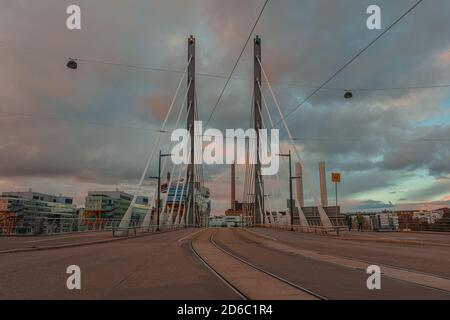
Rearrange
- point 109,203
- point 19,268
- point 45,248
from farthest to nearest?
point 109,203 → point 45,248 → point 19,268

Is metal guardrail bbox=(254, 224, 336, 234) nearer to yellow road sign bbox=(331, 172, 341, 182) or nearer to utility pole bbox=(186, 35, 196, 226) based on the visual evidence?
yellow road sign bbox=(331, 172, 341, 182)

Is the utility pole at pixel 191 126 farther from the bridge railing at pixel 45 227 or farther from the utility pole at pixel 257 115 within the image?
the bridge railing at pixel 45 227

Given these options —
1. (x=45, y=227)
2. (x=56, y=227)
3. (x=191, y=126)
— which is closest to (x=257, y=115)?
(x=191, y=126)

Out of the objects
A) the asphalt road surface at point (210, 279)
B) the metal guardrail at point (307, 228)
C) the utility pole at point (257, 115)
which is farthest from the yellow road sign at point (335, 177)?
the asphalt road surface at point (210, 279)

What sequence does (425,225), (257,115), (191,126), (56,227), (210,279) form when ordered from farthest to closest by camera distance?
(191,126) → (257,115) → (425,225) → (56,227) → (210,279)

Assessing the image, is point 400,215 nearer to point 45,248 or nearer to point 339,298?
point 45,248

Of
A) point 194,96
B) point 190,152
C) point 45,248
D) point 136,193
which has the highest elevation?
point 194,96

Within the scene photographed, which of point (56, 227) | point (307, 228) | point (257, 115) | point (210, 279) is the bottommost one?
point (307, 228)

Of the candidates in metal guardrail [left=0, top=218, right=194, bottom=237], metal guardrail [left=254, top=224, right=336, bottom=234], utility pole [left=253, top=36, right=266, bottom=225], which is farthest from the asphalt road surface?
utility pole [left=253, top=36, right=266, bottom=225]

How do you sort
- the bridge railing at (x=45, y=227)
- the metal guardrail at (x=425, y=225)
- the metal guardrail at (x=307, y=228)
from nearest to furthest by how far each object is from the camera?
the bridge railing at (x=45, y=227) → the metal guardrail at (x=307, y=228) → the metal guardrail at (x=425, y=225)

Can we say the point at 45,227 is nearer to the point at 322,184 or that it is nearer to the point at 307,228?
the point at 307,228
